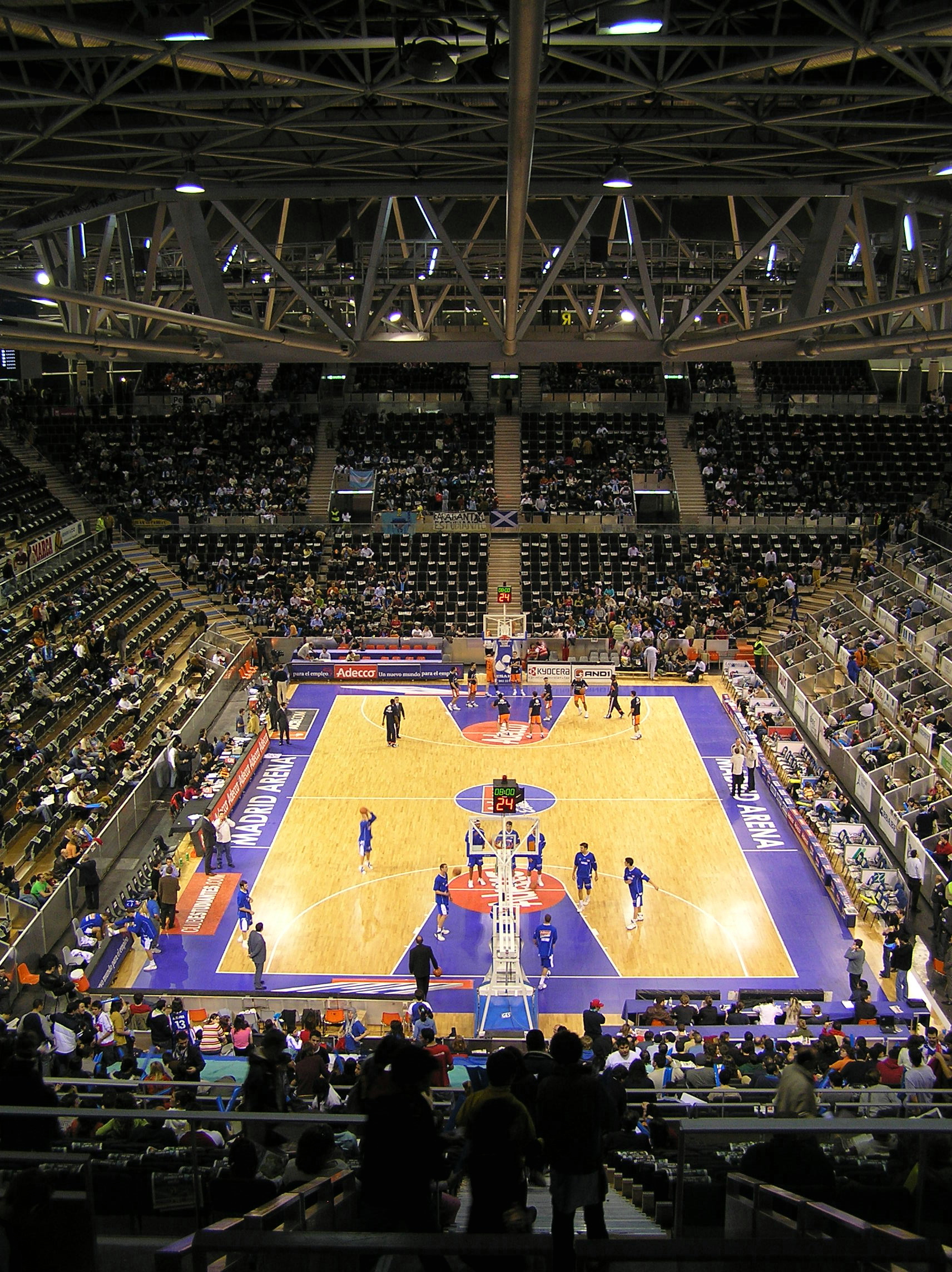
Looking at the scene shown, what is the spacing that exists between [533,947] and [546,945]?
1.47 metres

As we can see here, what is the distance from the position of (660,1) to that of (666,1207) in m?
11.3

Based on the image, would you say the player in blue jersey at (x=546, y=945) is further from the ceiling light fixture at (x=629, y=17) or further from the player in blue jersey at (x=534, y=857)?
the ceiling light fixture at (x=629, y=17)

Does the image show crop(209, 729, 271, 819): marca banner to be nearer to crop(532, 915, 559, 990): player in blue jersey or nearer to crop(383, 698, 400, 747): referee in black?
crop(383, 698, 400, 747): referee in black

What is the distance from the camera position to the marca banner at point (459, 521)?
44781mm

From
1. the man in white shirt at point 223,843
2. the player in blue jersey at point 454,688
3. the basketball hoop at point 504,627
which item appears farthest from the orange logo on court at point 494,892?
the basketball hoop at point 504,627

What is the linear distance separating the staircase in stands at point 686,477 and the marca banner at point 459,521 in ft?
24.1

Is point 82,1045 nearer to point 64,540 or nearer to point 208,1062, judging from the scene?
point 208,1062

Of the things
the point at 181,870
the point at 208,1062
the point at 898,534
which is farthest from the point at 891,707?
the point at 208,1062

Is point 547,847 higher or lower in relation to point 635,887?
higher

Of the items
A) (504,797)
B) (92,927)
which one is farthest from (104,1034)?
(504,797)

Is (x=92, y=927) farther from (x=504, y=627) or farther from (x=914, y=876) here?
(x=504, y=627)

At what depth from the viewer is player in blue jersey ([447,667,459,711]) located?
3609cm

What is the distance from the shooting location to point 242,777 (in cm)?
2920

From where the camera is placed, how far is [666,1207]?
8.27 metres
